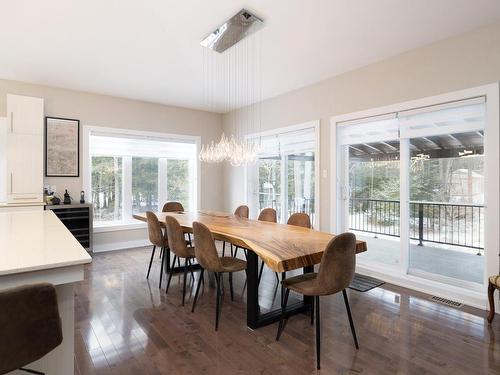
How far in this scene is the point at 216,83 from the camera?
471cm

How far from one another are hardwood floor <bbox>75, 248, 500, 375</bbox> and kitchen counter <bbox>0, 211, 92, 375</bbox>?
0.42 m

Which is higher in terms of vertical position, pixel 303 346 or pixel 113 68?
pixel 113 68

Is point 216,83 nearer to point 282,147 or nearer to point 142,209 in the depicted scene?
point 282,147

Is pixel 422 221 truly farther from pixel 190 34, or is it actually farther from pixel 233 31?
pixel 190 34

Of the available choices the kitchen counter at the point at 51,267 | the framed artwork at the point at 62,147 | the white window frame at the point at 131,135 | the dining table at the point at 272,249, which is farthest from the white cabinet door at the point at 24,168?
the dining table at the point at 272,249

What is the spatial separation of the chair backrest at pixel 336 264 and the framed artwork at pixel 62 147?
15.3 ft

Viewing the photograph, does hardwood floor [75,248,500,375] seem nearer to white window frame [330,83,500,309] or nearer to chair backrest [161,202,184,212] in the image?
white window frame [330,83,500,309]

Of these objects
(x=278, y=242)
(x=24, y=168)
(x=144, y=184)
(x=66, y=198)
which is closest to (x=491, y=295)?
(x=278, y=242)

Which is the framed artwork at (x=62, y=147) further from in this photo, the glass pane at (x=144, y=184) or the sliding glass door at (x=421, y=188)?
the sliding glass door at (x=421, y=188)

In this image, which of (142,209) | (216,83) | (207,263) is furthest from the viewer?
(142,209)

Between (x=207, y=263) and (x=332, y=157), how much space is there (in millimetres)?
2624

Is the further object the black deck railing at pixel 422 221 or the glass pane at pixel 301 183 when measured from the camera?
the glass pane at pixel 301 183

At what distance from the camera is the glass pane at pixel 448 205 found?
3.25m

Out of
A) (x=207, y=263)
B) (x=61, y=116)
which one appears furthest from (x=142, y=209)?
(x=207, y=263)
